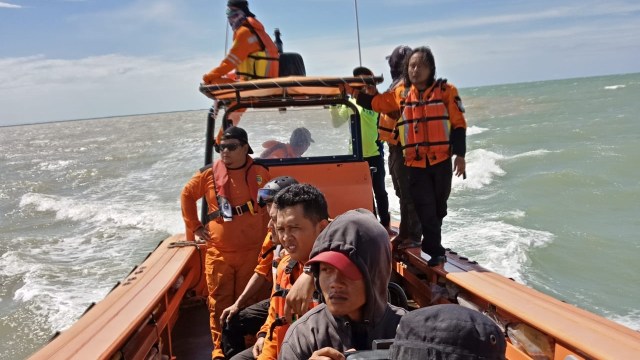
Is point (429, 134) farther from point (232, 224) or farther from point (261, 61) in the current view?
point (261, 61)

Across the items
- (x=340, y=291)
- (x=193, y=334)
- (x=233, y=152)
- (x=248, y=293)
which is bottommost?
(x=193, y=334)

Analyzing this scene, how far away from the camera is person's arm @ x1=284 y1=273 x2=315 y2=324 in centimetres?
197

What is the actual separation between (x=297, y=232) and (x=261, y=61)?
2.56 m

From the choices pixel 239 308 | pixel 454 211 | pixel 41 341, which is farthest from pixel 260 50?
pixel 454 211

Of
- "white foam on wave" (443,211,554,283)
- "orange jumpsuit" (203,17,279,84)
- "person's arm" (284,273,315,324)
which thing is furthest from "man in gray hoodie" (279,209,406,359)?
"white foam on wave" (443,211,554,283)

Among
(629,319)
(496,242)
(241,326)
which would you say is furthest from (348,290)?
(496,242)

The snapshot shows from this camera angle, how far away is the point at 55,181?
1975cm

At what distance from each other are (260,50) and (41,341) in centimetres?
416

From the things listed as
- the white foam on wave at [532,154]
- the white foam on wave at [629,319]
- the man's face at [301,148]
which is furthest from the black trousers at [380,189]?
the white foam on wave at [532,154]

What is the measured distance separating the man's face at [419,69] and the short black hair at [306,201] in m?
1.29

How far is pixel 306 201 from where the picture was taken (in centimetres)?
217

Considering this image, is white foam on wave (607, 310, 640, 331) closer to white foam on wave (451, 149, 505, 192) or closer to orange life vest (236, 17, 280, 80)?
orange life vest (236, 17, 280, 80)

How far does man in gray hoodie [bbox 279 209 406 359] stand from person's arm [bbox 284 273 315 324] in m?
0.32

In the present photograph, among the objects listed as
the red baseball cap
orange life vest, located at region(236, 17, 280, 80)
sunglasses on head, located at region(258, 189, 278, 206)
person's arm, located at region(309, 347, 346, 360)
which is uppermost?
orange life vest, located at region(236, 17, 280, 80)
